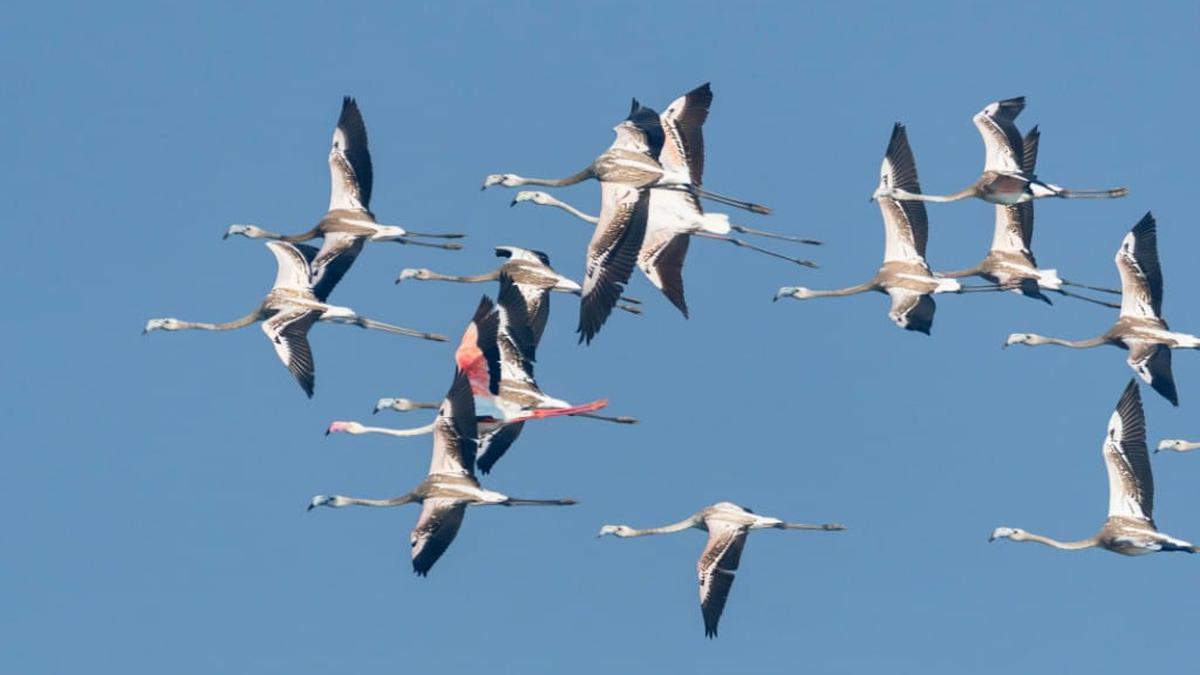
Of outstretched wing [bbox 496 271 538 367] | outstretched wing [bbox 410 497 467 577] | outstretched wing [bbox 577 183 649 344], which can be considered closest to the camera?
outstretched wing [bbox 577 183 649 344]

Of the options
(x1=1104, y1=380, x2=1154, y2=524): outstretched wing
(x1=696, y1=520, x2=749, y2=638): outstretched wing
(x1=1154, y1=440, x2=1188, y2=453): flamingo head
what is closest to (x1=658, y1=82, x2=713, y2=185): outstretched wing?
(x1=696, y1=520, x2=749, y2=638): outstretched wing

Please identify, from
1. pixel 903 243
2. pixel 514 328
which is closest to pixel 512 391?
pixel 514 328

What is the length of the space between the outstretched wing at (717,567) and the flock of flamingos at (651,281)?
4 centimetres

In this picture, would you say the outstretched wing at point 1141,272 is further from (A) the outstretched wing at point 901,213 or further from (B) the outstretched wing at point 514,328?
(B) the outstretched wing at point 514,328

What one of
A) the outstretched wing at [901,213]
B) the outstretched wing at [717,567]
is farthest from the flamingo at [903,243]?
the outstretched wing at [717,567]

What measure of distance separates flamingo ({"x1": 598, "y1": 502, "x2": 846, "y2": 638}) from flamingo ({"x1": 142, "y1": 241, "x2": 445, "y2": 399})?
24.8 feet

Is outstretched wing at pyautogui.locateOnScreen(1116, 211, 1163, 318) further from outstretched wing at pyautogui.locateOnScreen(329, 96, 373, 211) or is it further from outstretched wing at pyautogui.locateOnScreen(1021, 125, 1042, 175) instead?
outstretched wing at pyautogui.locateOnScreen(329, 96, 373, 211)

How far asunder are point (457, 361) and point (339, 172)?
A: 8462 mm

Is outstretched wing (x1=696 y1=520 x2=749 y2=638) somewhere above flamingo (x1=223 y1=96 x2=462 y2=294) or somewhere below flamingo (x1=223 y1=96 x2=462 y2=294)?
below

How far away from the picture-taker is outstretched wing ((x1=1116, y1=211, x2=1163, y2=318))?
6438cm

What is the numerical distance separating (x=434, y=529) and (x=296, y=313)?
7.66 meters

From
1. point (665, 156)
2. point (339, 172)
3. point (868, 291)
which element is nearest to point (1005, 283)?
point (868, 291)

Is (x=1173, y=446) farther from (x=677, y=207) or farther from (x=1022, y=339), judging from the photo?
(x=677, y=207)

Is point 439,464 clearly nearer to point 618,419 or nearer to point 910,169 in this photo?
point 618,419
